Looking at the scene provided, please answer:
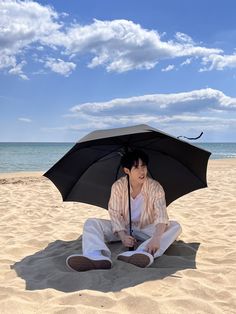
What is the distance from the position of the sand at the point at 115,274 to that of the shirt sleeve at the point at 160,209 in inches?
17.4

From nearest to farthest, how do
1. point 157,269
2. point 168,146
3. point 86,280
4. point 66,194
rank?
point 86,280 → point 157,269 → point 168,146 → point 66,194

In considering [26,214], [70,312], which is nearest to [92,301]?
[70,312]

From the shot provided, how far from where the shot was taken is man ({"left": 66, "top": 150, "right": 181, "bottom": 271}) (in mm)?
3789

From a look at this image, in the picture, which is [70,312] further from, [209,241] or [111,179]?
[209,241]

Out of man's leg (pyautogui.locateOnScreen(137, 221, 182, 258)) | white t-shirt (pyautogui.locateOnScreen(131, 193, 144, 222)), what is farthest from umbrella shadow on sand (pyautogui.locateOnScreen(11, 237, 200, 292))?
white t-shirt (pyautogui.locateOnScreen(131, 193, 144, 222))

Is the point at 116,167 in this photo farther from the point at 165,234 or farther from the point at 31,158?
the point at 31,158

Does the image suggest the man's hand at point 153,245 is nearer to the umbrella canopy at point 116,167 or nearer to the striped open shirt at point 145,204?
the striped open shirt at point 145,204

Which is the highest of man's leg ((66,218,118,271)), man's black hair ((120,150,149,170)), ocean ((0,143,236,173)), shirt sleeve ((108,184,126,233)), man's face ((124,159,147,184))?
man's black hair ((120,150,149,170))

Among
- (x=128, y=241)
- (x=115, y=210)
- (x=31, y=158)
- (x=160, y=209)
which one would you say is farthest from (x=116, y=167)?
(x=31, y=158)

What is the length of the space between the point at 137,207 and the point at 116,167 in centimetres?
65

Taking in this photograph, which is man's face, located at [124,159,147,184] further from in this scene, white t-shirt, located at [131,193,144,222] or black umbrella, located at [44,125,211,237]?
black umbrella, located at [44,125,211,237]

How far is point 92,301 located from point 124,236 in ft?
3.62

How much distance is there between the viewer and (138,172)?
4.05 m

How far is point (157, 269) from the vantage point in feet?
12.3
